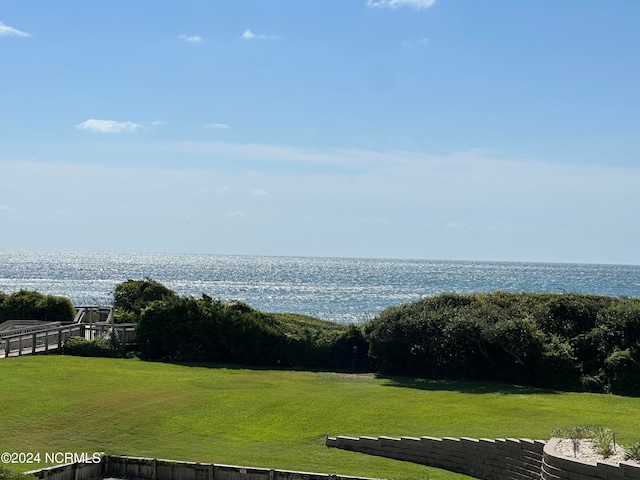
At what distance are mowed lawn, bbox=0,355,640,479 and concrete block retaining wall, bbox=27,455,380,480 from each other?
750mm

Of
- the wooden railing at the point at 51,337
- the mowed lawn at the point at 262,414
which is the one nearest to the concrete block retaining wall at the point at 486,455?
the mowed lawn at the point at 262,414

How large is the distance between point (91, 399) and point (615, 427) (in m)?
14.8

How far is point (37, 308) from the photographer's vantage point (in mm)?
43062

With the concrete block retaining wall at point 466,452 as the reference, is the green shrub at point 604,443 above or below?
above

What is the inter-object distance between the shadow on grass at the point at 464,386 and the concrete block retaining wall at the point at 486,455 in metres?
8.39

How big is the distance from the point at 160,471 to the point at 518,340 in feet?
54.2

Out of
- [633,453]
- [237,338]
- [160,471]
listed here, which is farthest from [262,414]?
[237,338]

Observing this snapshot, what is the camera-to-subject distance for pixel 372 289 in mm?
149750

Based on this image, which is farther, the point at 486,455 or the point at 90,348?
the point at 90,348

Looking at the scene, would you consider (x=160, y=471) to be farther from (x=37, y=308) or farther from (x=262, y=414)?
(x=37, y=308)

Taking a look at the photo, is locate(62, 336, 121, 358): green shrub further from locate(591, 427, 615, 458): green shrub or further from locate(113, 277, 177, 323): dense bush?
locate(591, 427, 615, 458): green shrub

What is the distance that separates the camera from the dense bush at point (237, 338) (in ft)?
113

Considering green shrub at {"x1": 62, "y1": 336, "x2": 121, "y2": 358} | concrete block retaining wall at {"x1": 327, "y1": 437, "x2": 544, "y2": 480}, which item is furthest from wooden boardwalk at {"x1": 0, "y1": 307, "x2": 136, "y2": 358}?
concrete block retaining wall at {"x1": 327, "y1": 437, "x2": 544, "y2": 480}

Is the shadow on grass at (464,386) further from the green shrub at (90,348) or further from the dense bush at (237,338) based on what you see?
the green shrub at (90,348)
